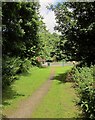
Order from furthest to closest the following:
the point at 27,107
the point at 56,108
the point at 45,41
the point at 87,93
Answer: the point at 45,41
the point at 27,107
the point at 56,108
the point at 87,93

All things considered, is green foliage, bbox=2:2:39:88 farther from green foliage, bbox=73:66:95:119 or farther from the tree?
green foliage, bbox=73:66:95:119

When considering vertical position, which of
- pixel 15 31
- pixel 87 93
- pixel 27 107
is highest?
pixel 15 31

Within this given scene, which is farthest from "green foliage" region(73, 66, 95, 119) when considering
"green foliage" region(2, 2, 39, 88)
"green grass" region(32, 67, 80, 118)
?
"green foliage" region(2, 2, 39, 88)

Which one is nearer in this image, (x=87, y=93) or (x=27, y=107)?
(x=87, y=93)

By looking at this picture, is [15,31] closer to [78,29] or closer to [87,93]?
[78,29]

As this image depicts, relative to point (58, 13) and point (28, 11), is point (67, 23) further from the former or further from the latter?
point (28, 11)

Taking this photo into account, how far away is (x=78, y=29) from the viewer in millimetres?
28844

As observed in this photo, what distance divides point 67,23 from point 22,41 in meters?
6.47

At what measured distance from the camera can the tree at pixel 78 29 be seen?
2760 centimetres

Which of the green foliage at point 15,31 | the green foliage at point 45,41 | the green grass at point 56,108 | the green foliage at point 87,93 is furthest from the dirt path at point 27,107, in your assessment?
the green foliage at point 45,41

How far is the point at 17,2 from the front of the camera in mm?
20656

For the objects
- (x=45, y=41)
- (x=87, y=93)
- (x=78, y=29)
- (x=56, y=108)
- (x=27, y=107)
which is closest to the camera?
(x=87, y=93)

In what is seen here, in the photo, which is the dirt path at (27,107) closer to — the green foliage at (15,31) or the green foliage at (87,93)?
the green foliage at (15,31)

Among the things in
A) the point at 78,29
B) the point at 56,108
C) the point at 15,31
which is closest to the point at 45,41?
the point at 78,29
